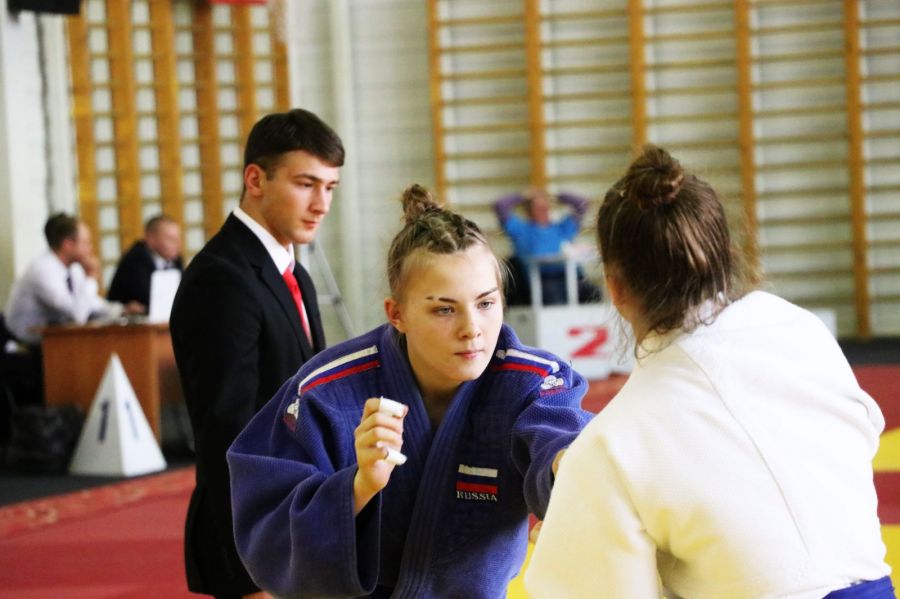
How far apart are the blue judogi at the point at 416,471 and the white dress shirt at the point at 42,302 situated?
5161mm

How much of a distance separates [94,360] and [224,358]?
4.47m

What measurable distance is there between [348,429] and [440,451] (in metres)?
0.14

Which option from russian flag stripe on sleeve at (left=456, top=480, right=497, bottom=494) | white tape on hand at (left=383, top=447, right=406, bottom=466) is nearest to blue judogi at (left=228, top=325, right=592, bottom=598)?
russian flag stripe on sleeve at (left=456, top=480, right=497, bottom=494)

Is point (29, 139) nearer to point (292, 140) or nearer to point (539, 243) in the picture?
point (539, 243)

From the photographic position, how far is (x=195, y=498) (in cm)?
227

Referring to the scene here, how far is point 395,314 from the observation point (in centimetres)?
180

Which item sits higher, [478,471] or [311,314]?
[311,314]

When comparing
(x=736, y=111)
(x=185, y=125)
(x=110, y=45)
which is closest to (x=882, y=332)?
(x=736, y=111)

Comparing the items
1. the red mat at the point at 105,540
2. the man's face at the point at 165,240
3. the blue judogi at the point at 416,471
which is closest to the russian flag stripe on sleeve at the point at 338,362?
→ the blue judogi at the point at 416,471

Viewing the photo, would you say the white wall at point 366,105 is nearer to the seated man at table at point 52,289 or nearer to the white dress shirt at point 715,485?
the seated man at table at point 52,289

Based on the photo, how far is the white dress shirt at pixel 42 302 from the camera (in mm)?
6613

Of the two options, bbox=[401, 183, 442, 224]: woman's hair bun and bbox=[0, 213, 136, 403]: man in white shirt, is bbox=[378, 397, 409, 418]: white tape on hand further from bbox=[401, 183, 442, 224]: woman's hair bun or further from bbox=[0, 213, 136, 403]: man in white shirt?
bbox=[0, 213, 136, 403]: man in white shirt

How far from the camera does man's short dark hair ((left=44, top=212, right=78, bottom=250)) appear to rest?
6.72 m

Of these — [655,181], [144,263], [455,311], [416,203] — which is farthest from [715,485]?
[144,263]
